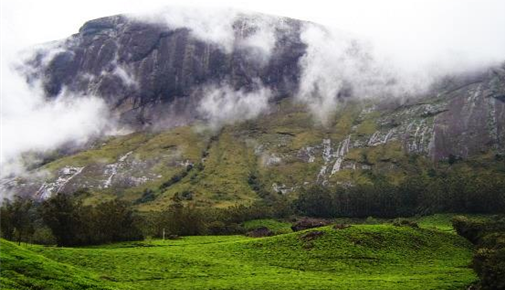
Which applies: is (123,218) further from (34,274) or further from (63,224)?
(34,274)

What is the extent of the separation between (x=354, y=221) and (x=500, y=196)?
52871 mm

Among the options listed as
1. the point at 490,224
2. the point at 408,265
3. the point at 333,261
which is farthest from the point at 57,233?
the point at 490,224

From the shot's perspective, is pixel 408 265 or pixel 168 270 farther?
pixel 408 265

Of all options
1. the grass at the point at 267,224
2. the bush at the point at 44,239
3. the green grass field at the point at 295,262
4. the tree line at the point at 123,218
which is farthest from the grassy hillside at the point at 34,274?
the grass at the point at 267,224

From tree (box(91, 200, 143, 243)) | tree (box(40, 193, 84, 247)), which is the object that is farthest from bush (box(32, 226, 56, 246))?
tree (box(40, 193, 84, 247))

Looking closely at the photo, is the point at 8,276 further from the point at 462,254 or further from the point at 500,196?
the point at 500,196

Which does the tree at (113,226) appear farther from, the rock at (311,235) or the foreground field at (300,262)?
the rock at (311,235)

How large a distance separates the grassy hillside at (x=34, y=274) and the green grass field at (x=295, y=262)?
504mm

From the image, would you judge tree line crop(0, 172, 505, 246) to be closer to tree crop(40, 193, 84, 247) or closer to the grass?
tree crop(40, 193, 84, 247)

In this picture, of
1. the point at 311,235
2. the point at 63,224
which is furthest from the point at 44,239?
the point at 311,235

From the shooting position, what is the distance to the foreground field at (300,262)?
255 ft

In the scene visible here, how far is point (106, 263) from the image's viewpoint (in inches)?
3514

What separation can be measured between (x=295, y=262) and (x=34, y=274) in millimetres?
57427

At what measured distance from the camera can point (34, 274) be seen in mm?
47531
